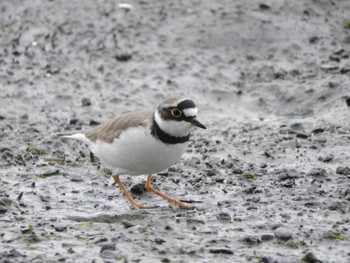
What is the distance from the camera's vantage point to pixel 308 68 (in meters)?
13.2

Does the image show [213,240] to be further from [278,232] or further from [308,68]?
[308,68]

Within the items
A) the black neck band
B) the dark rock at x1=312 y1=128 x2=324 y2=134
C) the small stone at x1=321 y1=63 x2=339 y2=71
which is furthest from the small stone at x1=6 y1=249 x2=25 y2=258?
the small stone at x1=321 y1=63 x2=339 y2=71

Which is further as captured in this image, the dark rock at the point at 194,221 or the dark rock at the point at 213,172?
the dark rock at the point at 213,172

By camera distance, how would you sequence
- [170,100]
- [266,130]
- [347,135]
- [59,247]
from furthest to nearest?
[266,130], [347,135], [170,100], [59,247]

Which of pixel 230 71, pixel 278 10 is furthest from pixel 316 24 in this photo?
pixel 230 71

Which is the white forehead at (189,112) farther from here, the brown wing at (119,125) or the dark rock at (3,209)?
the dark rock at (3,209)

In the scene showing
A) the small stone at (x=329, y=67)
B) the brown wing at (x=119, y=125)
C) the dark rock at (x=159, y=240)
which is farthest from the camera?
the small stone at (x=329, y=67)

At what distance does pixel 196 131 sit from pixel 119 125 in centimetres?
304

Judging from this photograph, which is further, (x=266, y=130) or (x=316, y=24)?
(x=316, y=24)

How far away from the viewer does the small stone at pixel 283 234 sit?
292 inches

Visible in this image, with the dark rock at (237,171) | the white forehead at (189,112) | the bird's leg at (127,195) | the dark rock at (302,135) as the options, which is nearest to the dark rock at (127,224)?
the bird's leg at (127,195)

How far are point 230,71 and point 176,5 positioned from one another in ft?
7.25

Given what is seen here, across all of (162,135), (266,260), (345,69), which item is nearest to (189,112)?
(162,135)

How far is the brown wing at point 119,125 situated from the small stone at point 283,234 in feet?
5.71
